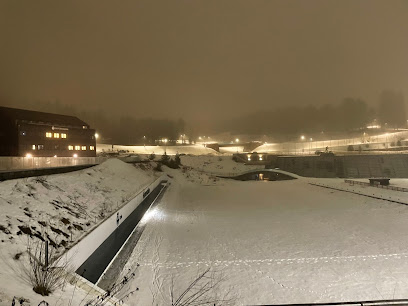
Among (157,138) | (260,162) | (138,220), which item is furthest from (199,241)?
(157,138)

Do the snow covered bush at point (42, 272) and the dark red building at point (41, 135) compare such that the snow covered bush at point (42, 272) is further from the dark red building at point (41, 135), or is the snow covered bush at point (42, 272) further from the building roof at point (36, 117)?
the building roof at point (36, 117)

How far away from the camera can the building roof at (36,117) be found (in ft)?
163

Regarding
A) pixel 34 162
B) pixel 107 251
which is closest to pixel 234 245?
pixel 107 251

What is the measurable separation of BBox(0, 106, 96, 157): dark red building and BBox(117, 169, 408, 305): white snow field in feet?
108

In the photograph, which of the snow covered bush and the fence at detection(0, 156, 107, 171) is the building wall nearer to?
the fence at detection(0, 156, 107, 171)

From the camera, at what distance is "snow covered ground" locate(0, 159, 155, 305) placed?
322 inches

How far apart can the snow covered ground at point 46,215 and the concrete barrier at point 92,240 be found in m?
0.42

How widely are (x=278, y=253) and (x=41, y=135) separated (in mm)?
49784

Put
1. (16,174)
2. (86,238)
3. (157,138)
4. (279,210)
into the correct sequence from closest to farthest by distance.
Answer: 1. (86,238)
2. (16,174)
3. (279,210)
4. (157,138)

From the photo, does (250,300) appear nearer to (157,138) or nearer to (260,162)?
(260,162)

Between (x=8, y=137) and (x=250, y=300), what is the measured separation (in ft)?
170

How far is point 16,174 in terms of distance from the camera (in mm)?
18703

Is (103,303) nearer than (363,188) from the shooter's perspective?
Yes

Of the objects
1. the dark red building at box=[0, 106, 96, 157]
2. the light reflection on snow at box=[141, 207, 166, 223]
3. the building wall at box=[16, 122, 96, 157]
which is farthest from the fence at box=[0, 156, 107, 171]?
the dark red building at box=[0, 106, 96, 157]
